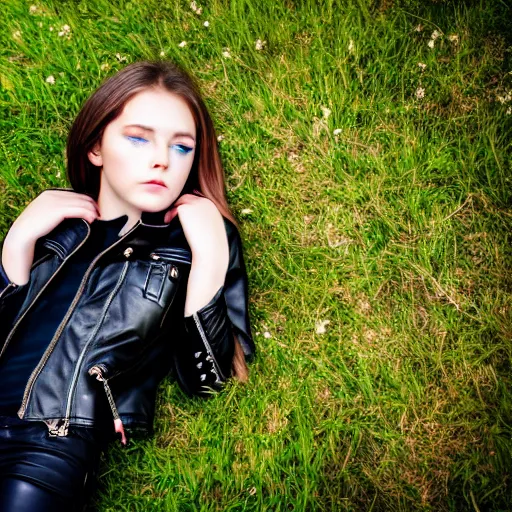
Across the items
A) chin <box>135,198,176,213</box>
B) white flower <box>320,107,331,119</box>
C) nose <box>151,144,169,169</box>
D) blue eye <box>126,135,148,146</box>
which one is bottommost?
chin <box>135,198,176,213</box>

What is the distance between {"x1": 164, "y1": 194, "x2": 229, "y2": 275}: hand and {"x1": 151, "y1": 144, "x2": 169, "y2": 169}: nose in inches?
12.4

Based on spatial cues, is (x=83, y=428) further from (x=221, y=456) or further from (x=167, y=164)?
(x=167, y=164)

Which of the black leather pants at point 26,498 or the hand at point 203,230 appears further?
the hand at point 203,230

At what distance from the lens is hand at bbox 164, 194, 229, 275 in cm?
315

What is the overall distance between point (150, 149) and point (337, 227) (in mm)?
1459

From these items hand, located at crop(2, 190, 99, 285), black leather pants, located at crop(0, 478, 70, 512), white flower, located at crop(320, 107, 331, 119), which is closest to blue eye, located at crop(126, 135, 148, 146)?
hand, located at crop(2, 190, 99, 285)

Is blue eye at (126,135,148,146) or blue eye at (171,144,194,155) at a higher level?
blue eye at (126,135,148,146)

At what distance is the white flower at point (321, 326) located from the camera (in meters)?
3.63

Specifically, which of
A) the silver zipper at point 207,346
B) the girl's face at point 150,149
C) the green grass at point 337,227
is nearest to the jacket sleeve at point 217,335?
the silver zipper at point 207,346

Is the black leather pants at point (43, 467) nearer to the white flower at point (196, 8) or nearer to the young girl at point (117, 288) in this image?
the young girl at point (117, 288)

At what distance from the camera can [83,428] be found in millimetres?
2963

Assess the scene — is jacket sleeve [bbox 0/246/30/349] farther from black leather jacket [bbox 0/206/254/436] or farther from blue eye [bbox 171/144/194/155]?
blue eye [bbox 171/144/194/155]

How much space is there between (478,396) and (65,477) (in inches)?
102

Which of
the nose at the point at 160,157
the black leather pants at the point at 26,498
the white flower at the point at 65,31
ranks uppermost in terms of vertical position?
the white flower at the point at 65,31
